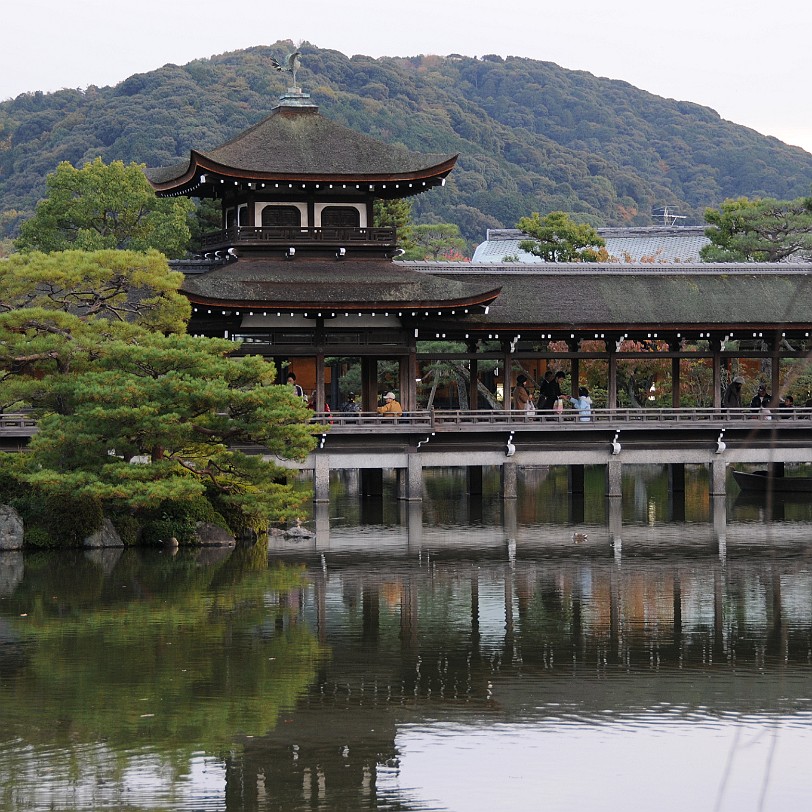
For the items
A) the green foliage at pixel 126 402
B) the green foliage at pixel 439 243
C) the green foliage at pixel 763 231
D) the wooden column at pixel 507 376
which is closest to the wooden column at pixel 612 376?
the wooden column at pixel 507 376

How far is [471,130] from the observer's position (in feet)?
403

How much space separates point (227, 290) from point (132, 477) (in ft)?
30.0

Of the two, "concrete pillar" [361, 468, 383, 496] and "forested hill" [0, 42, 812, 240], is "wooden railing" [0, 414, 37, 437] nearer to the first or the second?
"concrete pillar" [361, 468, 383, 496]

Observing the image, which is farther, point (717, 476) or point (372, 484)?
point (372, 484)

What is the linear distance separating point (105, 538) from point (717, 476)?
59.1 feet

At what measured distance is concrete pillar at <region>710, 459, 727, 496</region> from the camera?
39906mm

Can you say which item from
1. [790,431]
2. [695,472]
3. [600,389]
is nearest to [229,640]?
[790,431]

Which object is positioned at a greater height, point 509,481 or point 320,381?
point 320,381

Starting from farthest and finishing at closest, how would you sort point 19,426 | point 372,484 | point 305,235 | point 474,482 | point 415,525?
point 474,482, point 372,484, point 305,235, point 415,525, point 19,426

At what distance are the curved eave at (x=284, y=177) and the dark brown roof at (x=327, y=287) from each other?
2267 mm

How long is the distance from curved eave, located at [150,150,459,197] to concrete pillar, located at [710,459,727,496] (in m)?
11.0

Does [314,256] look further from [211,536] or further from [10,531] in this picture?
[10,531]

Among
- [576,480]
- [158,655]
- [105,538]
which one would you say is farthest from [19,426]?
[576,480]

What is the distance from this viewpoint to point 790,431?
130 ft
